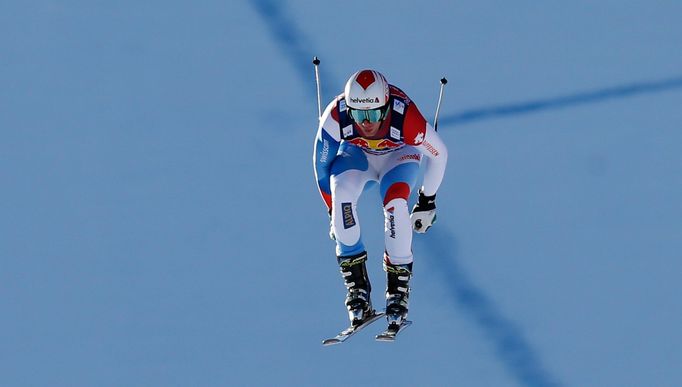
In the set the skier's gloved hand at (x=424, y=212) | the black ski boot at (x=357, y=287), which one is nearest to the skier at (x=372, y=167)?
the black ski boot at (x=357, y=287)

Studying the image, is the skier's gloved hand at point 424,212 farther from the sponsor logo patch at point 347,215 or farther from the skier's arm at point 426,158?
the sponsor logo patch at point 347,215

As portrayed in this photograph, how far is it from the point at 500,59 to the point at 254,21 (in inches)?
107

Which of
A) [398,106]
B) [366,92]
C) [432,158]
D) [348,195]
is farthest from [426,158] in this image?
[366,92]

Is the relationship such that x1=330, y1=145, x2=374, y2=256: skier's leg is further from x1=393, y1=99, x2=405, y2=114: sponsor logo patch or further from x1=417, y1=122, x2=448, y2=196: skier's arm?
x1=393, y1=99, x2=405, y2=114: sponsor logo patch

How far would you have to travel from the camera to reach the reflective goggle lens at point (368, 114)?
13.1m

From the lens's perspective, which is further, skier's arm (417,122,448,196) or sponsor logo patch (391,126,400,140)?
skier's arm (417,122,448,196)

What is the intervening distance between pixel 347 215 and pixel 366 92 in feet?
3.18

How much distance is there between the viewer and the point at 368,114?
13.1m

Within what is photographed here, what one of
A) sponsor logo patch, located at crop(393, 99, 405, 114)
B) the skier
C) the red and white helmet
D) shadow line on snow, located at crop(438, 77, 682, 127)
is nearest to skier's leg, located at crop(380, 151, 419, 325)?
the skier

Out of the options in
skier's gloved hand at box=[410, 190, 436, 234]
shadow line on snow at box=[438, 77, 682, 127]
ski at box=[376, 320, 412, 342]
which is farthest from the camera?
shadow line on snow at box=[438, 77, 682, 127]

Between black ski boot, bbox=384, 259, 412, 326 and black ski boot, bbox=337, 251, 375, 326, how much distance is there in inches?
6.9

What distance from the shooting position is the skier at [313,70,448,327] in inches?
517

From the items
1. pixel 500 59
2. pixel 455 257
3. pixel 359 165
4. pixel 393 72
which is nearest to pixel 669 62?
pixel 500 59

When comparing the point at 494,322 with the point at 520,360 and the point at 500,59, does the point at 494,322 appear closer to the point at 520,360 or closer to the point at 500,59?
the point at 520,360
